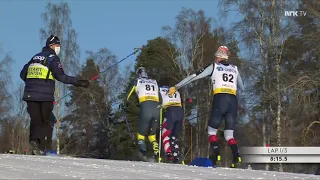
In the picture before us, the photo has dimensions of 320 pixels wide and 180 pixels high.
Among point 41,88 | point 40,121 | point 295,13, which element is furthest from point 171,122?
point 295,13

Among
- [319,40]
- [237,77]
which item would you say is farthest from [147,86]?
[319,40]

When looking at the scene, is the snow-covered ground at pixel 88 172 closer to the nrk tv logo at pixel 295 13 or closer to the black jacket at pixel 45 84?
the black jacket at pixel 45 84

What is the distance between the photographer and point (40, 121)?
9203mm

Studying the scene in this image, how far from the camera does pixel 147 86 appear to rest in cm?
1307

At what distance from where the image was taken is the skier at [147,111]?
1273 centimetres

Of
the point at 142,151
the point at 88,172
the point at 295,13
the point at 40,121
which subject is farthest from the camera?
the point at 295,13

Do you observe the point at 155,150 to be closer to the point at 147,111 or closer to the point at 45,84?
the point at 147,111

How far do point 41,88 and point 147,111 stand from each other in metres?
4.02

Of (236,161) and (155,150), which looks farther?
(155,150)

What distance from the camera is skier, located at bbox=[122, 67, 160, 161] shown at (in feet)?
41.8

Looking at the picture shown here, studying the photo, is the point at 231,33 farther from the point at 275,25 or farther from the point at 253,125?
the point at 253,125

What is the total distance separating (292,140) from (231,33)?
6.50m

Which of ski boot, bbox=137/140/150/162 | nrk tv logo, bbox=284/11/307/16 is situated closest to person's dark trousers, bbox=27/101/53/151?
ski boot, bbox=137/140/150/162

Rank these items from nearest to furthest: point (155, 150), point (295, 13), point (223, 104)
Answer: point (223, 104)
point (155, 150)
point (295, 13)
